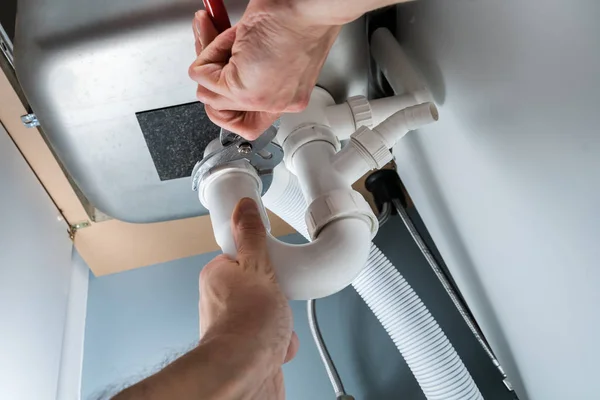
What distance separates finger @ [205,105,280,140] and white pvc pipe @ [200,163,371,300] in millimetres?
107

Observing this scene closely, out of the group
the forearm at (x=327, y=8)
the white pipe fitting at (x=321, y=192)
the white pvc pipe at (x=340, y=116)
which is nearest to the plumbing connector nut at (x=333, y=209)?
the white pipe fitting at (x=321, y=192)

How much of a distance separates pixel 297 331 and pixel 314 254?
1.40 ft

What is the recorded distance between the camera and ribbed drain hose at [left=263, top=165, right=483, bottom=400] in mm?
725

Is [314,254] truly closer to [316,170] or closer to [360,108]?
[316,170]

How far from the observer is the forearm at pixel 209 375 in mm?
367

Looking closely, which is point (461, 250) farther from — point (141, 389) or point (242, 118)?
point (141, 389)

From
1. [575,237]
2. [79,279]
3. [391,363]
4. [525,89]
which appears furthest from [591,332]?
[79,279]

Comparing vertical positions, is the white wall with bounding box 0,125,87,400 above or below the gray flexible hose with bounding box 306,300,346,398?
above

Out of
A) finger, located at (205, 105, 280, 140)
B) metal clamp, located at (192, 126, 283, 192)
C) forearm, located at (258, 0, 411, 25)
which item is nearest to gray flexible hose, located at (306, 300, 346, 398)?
metal clamp, located at (192, 126, 283, 192)

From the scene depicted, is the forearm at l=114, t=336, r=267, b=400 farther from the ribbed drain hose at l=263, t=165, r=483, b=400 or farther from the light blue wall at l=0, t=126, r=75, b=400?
the light blue wall at l=0, t=126, r=75, b=400

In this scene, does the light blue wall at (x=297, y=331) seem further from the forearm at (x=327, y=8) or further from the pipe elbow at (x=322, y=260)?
the forearm at (x=327, y=8)

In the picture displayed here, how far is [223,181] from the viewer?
24.4 inches

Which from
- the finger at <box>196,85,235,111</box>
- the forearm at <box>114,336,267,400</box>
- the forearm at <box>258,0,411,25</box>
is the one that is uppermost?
the finger at <box>196,85,235,111</box>

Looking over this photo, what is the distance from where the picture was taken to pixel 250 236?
532 millimetres
